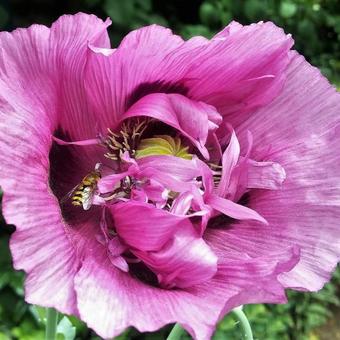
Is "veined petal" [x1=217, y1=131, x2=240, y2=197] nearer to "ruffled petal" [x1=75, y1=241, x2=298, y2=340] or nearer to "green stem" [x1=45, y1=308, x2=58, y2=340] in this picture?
"ruffled petal" [x1=75, y1=241, x2=298, y2=340]

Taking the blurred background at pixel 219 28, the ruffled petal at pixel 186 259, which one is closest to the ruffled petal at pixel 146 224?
the ruffled petal at pixel 186 259

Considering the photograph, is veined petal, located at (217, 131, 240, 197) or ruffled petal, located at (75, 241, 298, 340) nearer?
ruffled petal, located at (75, 241, 298, 340)

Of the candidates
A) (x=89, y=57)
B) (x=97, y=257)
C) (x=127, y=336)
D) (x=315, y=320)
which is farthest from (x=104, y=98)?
(x=315, y=320)

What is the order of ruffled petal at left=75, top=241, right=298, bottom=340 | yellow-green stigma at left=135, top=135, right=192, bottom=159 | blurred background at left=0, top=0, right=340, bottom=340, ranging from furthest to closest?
1. blurred background at left=0, top=0, right=340, bottom=340
2. yellow-green stigma at left=135, top=135, right=192, bottom=159
3. ruffled petal at left=75, top=241, right=298, bottom=340

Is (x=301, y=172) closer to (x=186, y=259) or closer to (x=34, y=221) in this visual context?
(x=186, y=259)

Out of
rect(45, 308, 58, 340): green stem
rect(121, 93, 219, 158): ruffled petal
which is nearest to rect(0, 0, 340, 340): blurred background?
rect(45, 308, 58, 340): green stem

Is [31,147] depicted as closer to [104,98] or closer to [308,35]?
[104,98]
